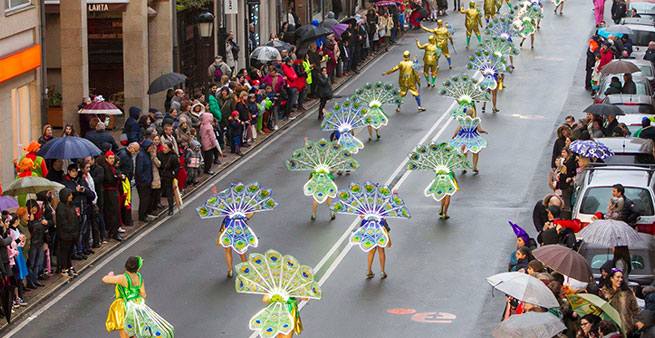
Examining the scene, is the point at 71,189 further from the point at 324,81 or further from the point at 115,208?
the point at 324,81

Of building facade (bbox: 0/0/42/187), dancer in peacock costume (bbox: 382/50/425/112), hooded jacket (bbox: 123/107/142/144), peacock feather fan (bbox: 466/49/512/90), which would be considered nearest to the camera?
building facade (bbox: 0/0/42/187)

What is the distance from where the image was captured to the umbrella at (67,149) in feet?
71.6

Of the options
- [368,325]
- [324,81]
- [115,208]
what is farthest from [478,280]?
[324,81]

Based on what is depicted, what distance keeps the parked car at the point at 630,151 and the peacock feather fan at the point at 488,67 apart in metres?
9.51

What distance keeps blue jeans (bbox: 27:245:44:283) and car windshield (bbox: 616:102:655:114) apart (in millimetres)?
14581

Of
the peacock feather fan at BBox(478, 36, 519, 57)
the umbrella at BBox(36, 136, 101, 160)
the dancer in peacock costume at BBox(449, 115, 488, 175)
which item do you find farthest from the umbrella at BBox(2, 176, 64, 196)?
the peacock feather fan at BBox(478, 36, 519, 57)

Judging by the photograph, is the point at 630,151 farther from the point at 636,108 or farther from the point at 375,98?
the point at 375,98

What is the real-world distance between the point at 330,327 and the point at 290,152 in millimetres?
12255

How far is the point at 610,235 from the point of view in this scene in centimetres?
1830

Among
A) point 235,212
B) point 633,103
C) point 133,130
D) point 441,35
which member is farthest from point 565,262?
point 441,35

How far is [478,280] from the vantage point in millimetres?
21219

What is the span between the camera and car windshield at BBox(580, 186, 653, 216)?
2134 cm

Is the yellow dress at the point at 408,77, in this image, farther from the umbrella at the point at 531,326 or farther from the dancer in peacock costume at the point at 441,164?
the umbrella at the point at 531,326

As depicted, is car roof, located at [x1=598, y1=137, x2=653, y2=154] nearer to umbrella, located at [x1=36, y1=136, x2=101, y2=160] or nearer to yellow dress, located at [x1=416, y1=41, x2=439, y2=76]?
umbrella, located at [x1=36, y1=136, x2=101, y2=160]
